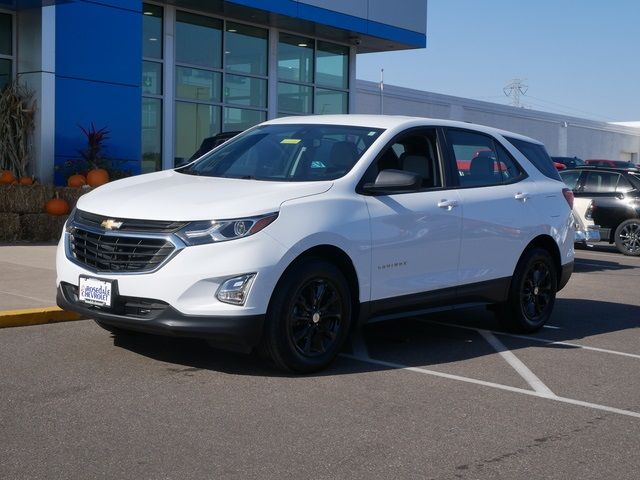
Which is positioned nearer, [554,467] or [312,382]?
[554,467]

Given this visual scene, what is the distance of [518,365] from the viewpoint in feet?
25.2

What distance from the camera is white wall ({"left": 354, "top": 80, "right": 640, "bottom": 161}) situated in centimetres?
3872

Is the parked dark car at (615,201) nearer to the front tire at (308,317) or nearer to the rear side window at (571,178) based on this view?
the rear side window at (571,178)

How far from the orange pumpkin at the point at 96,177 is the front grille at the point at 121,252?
9.56 m

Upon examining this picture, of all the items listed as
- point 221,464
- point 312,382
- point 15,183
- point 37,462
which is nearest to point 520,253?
point 312,382

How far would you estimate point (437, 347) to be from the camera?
27.3 ft

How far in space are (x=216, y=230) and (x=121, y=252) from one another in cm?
71

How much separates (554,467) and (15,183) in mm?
11635

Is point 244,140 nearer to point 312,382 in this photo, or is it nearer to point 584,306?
point 312,382

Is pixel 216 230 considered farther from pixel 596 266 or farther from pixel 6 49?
pixel 6 49

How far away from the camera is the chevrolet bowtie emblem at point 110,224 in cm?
671

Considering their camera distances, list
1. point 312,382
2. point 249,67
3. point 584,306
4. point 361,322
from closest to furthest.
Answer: point 312,382, point 361,322, point 584,306, point 249,67

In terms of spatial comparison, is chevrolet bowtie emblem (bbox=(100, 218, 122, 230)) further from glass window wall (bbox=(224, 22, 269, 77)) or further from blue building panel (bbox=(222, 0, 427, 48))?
glass window wall (bbox=(224, 22, 269, 77))

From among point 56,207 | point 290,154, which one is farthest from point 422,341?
point 56,207
